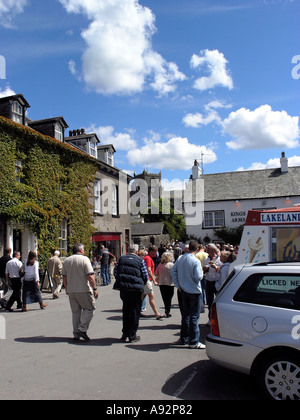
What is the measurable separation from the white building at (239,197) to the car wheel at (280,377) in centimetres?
3295

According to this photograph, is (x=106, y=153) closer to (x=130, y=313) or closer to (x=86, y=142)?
(x=86, y=142)

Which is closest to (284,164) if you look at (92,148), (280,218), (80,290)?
(92,148)

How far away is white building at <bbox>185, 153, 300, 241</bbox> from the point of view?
36.3 meters

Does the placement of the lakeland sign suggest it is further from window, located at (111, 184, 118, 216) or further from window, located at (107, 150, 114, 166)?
window, located at (107, 150, 114, 166)

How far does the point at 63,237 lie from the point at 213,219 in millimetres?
22868

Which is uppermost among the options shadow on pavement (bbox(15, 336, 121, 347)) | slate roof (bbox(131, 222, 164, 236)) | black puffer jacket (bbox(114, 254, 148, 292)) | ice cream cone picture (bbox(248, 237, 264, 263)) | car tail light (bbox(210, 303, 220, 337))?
slate roof (bbox(131, 222, 164, 236))

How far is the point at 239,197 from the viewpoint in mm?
37562

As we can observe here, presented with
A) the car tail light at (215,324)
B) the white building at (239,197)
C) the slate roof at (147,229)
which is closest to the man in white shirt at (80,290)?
the car tail light at (215,324)

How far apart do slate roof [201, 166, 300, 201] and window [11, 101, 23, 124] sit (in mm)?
25330

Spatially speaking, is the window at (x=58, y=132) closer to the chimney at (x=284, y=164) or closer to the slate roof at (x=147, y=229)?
the slate roof at (x=147, y=229)

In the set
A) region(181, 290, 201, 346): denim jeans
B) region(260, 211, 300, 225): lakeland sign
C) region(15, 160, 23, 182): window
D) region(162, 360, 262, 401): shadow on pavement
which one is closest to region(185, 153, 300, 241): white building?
region(15, 160, 23, 182): window

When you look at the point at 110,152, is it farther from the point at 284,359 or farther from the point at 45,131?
the point at 284,359
